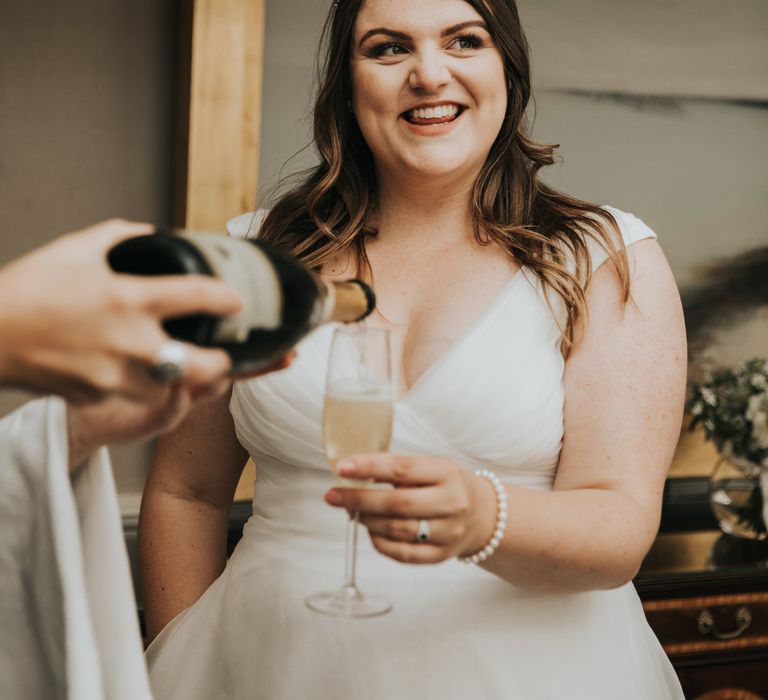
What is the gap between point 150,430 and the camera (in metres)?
1.17

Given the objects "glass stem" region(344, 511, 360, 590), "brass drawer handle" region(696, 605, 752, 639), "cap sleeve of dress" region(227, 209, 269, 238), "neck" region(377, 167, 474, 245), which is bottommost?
"brass drawer handle" region(696, 605, 752, 639)

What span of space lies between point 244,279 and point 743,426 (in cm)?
235

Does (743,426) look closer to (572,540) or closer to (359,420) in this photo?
(572,540)

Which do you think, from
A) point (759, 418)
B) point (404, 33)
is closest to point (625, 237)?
point (404, 33)

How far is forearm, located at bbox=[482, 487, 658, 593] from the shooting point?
1493 millimetres

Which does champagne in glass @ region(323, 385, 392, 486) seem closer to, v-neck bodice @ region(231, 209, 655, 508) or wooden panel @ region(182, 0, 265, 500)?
v-neck bodice @ region(231, 209, 655, 508)

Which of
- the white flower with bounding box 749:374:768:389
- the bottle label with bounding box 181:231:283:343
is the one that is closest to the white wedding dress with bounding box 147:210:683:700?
the bottle label with bounding box 181:231:283:343

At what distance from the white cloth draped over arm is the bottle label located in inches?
12.5

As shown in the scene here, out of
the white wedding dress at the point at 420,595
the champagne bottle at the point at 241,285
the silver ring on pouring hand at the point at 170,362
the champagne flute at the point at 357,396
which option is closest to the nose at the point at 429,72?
the white wedding dress at the point at 420,595

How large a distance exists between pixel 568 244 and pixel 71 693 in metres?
1.21

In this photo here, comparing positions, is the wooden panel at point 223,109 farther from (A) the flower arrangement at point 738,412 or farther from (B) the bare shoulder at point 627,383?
(A) the flower arrangement at point 738,412

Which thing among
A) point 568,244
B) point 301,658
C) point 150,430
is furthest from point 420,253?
point 150,430

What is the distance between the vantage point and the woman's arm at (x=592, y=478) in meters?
1.33

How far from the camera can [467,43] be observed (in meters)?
2.02
